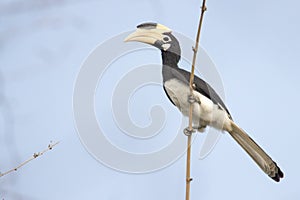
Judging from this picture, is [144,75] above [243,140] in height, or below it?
above

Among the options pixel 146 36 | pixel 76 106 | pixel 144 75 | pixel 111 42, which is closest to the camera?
pixel 76 106

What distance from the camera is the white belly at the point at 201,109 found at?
9.83 ft

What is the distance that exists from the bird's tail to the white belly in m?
0.07

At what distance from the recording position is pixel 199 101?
2.97 m

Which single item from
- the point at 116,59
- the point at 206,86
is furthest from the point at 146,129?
the point at 206,86

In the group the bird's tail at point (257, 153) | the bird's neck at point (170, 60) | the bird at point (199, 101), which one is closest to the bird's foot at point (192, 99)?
the bird at point (199, 101)

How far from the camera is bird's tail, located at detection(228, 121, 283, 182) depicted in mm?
2818

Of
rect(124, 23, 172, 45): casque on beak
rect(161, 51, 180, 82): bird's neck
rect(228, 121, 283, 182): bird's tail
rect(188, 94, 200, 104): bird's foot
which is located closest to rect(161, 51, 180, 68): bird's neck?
Result: rect(161, 51, 180, 82): bird's neck

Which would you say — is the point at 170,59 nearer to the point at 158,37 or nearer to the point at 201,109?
the point at 158,37

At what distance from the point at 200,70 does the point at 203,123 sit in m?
0.48

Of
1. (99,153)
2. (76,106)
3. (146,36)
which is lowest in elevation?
(99,153)

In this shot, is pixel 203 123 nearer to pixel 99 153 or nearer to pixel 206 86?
pixel 206 86

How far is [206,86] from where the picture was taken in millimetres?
3018

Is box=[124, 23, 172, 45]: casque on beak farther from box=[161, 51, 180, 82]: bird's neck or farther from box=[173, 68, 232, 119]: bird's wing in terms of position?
box=[173, 68, 232, 119]: bird's wing
